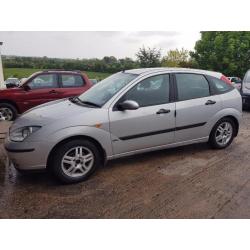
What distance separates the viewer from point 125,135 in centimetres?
419

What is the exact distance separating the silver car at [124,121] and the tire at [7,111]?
13.9 ft

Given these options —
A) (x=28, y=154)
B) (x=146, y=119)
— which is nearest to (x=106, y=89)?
(x=146, y=119)

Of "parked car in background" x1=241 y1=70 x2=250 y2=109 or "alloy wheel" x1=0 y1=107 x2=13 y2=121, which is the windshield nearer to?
"alloy wheel" x1=0 y1=107 x2=13 y2=121

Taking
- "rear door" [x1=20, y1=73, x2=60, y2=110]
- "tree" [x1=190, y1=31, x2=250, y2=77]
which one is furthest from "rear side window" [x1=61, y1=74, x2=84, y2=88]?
"tree" [x1=190, y1=31, x2=250, y2=77]

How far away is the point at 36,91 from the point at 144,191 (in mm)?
5591

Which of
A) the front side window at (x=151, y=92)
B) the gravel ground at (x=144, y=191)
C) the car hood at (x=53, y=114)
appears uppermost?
the front side window at (x=151, y=92)

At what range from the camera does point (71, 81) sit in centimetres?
855

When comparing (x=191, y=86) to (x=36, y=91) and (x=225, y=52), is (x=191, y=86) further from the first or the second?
(x=225, y=52)

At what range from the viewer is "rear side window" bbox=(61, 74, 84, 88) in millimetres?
8477

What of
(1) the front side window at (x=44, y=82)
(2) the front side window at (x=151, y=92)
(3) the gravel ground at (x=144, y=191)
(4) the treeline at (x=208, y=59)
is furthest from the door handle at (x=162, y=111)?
(4) the treeline at (x=208, y=59)

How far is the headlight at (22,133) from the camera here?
12.2 feet

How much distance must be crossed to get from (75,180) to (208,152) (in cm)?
261

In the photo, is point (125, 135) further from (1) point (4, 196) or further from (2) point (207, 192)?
(1) point (4, 196)

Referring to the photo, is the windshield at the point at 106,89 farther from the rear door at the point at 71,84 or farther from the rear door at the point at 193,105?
the rear door at the point at 71,84
